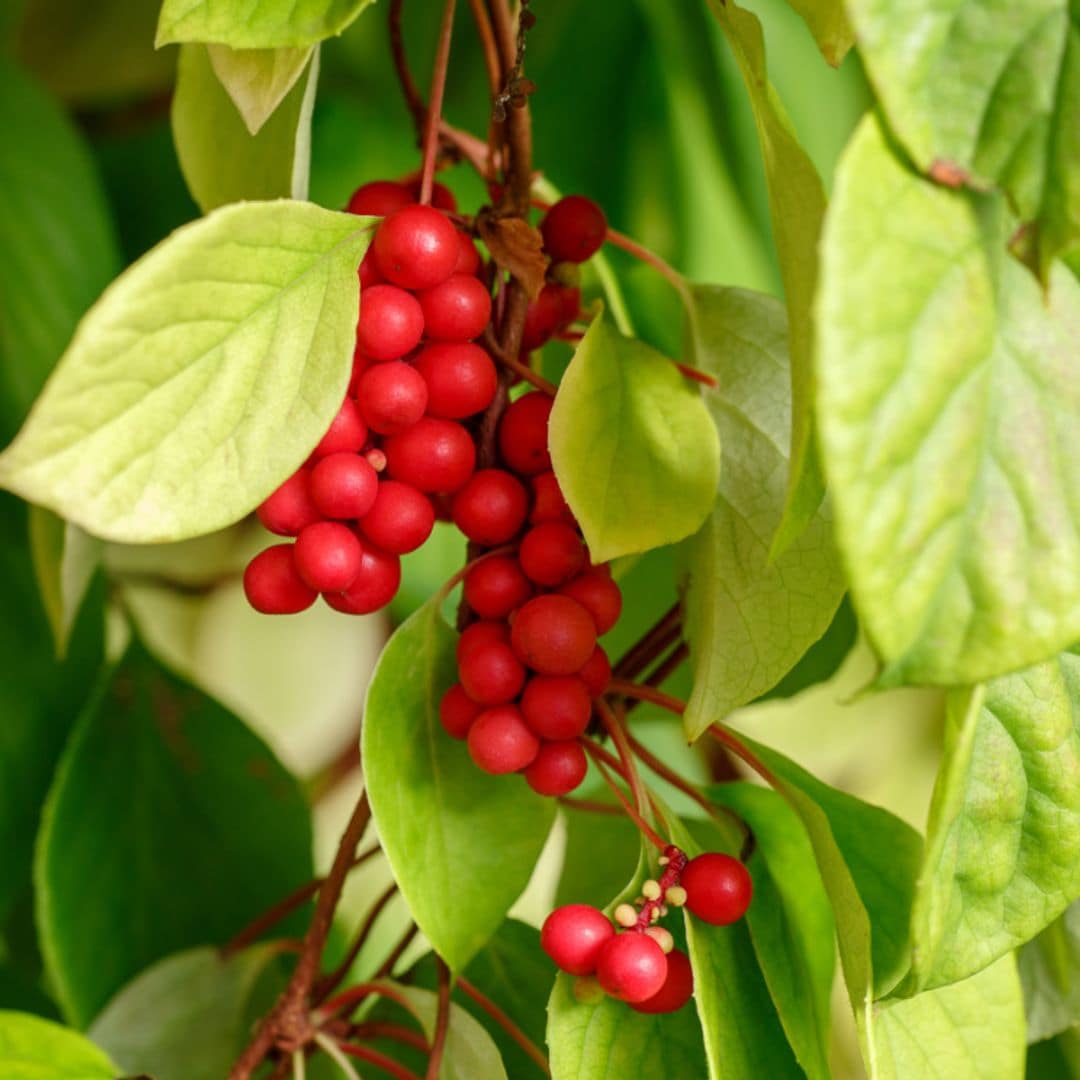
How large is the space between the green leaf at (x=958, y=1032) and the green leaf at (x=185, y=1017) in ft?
0.78

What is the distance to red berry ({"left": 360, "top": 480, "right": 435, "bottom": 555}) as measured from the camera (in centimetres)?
33

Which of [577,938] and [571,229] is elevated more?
[571,229]

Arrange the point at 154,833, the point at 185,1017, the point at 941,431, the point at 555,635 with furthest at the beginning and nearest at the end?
the point at 154,833 → the point at 185,1017 → the point at 555,635 → the point at 941,431

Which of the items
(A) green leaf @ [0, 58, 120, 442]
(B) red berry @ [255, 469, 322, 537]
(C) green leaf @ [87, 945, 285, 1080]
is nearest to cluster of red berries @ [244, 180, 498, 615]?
(B) red berry @ [255, 469, 322, 537]

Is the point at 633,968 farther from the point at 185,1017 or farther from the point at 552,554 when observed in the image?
the point at 185,1017

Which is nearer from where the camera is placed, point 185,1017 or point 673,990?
point 673,990

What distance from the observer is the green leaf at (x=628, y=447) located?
33 centimetres

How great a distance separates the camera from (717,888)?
1.13 ft

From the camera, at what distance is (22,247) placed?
0.65 m

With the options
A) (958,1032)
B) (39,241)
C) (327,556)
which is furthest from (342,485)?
(39,241)

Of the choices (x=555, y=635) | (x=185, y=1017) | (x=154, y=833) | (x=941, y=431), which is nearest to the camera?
(x=941, y=431)

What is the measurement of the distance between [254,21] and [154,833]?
16.1 inches

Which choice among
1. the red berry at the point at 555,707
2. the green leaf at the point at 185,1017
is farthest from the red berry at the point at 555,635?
the green leaf at the point at 185,1017

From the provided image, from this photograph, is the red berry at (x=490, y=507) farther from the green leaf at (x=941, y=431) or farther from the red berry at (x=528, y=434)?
the green leaf at (x=941, y=431)
